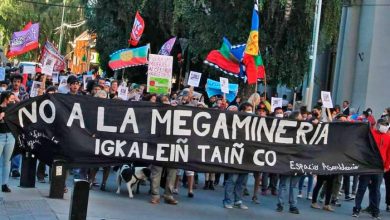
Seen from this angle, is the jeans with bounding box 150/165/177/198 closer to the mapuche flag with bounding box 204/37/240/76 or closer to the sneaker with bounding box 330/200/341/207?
the sneaker with bounding box 330/200/341/207

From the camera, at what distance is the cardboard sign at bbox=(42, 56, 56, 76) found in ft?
54.7

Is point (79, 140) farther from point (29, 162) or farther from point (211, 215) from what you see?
point (211, 215)

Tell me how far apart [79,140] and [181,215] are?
194 cm

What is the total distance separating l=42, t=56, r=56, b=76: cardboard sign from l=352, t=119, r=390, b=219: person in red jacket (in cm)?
877

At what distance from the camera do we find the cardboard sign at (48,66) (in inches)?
657

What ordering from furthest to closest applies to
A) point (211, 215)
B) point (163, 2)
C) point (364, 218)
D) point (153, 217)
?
point (163, 2) < point (364, 218) < point (211, 215) < point (153, 217)

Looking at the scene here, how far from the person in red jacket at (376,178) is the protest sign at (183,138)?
0.90 feet

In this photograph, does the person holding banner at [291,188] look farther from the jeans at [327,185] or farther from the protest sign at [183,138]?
the jeans at [327,185]

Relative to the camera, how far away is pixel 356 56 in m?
26.2

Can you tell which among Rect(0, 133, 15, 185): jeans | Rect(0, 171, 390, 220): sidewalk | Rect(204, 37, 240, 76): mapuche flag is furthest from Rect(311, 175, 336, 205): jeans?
Rect(204, 37, 240, 76): mapuche flag

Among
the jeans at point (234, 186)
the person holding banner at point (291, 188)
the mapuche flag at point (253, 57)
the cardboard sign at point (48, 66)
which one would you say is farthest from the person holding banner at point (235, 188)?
the cardboard sign at point (48, 66)

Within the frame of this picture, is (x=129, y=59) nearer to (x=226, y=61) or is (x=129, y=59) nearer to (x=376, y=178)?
(x=226, y=61)

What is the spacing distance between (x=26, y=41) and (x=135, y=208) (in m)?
12.8

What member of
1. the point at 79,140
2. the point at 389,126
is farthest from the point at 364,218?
the point at 79,140
